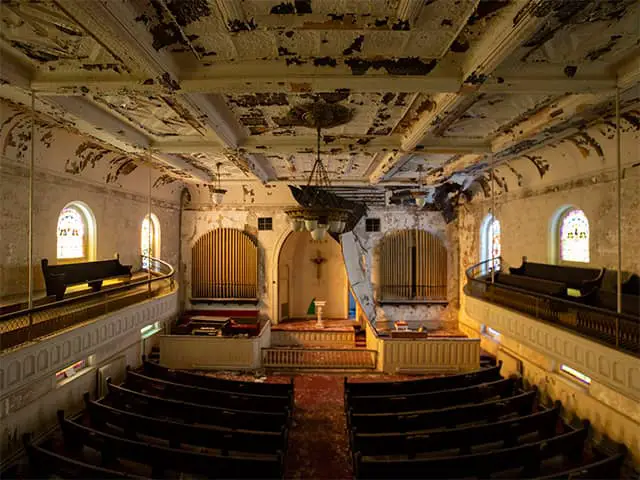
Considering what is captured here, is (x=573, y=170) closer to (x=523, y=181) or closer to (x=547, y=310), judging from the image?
(x=523, y=181)

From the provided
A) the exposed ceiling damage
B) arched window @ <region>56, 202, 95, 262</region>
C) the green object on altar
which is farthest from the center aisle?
the green object on altar

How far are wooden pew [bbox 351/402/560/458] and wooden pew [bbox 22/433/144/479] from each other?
10.4ft

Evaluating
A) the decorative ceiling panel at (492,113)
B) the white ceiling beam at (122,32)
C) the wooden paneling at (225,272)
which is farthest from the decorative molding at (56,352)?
the decorative ceiling panel at (492,113)

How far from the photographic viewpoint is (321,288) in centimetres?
1598

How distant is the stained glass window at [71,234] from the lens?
8.02 m

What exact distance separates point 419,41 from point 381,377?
8.39 metres

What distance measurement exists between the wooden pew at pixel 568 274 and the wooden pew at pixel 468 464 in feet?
8.67

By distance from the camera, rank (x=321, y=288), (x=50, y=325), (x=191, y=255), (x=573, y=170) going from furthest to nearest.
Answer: (x=321, y=288)
(x=191, y=255)
(x=573, y=170)
(x=50, y=325)

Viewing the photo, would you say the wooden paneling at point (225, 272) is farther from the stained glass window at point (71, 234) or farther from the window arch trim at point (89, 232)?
the stained glass window at point (71, 234)

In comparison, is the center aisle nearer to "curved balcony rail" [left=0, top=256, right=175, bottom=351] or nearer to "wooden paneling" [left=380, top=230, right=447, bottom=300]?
"curved balcony rail" [left=0, top=256, right=175, bottom=351]

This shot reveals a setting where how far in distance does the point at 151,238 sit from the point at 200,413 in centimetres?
794

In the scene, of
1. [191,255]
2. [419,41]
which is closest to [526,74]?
[419,41]

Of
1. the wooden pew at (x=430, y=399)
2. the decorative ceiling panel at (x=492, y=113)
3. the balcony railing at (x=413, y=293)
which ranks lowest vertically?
the wooden pew at (x=430, y=399)

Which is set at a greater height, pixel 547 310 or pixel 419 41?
pixel 419 41
